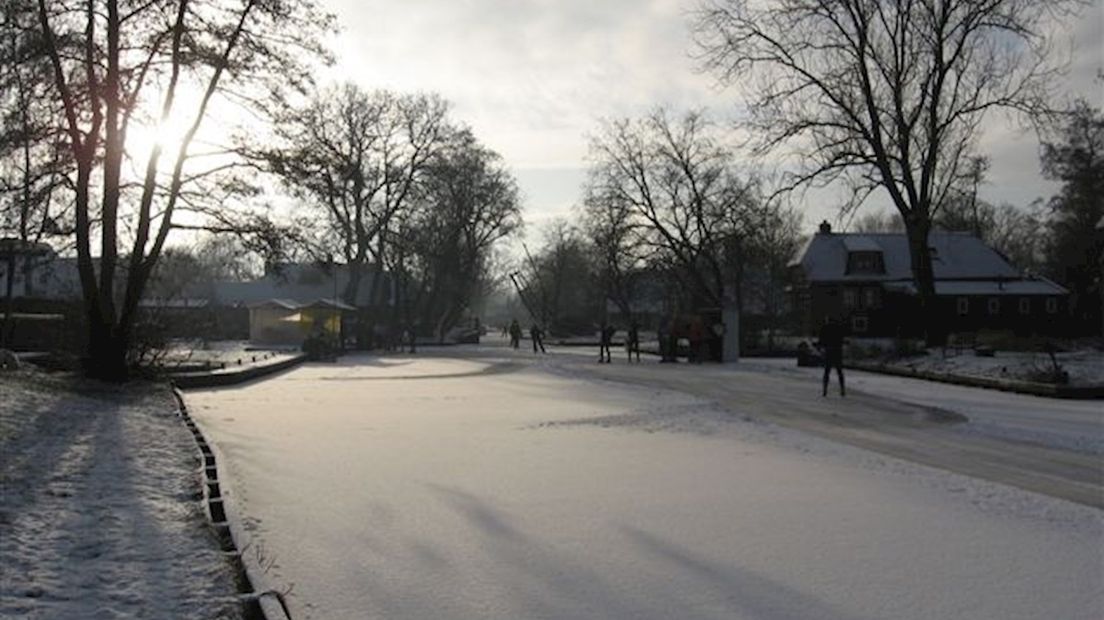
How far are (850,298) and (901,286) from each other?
14.1 ft

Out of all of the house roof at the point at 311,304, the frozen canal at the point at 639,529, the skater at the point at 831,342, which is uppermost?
the house roof at the point at 311,304

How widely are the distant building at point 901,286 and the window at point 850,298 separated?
69 millimetres

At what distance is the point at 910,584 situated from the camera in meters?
6.28

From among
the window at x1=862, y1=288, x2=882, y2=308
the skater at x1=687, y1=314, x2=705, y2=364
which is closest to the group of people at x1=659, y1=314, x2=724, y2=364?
the skater at x1=687, y1=314, x2=705, y2=364

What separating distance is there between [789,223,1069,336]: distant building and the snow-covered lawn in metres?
56.9

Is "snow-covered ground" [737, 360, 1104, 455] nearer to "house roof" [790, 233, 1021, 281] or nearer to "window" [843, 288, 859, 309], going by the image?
"window" [843, 288, 859, 309]

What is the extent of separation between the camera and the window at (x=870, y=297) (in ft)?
233

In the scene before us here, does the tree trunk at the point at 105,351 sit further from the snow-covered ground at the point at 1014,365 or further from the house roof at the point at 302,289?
the house roof at the point at 302,289

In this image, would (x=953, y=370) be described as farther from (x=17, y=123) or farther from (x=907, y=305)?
(x=907, y=305)

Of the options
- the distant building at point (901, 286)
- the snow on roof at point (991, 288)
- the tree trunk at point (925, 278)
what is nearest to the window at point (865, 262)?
the distant building at point (901, 286)

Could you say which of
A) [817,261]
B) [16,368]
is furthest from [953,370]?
[817,261]

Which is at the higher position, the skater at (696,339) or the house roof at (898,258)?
the house roof at (898,258)

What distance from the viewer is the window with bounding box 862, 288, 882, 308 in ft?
233

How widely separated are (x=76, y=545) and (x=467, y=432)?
780cm
